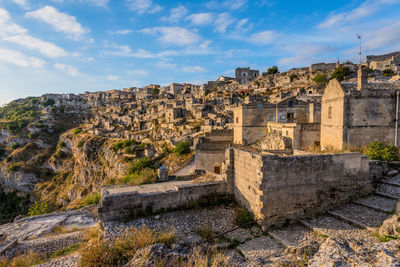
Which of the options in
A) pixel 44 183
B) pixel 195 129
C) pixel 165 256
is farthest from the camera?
pixel 44 183

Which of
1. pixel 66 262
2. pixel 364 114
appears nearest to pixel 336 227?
pixel 66 262

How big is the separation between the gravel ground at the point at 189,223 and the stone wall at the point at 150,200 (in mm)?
282

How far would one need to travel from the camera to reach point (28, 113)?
82.8 meters

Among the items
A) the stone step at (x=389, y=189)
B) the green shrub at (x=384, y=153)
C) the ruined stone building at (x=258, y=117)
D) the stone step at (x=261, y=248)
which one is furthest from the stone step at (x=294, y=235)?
the ruined stone building at (x=258, y=117)

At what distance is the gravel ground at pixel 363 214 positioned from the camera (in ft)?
19.3

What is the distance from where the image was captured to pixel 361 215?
635 centimetres

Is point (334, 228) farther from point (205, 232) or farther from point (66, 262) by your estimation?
point (66, 262)

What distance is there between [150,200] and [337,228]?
5987 millimetres

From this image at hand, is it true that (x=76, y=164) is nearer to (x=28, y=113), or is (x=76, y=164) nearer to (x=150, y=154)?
(x=150, y=154)

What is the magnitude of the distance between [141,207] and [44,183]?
56.9 meters

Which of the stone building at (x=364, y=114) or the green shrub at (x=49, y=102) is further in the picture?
the green shrub at (x=49, y=102)

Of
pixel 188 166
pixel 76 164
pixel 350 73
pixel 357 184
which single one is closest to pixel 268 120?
pixel 188 166

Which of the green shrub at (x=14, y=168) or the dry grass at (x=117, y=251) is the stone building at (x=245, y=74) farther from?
the dry grass at (x=117, y=251)

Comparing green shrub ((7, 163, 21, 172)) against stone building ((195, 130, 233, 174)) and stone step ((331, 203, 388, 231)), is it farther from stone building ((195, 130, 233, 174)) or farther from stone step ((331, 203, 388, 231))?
stone step ((331, 203, 388, 231))
